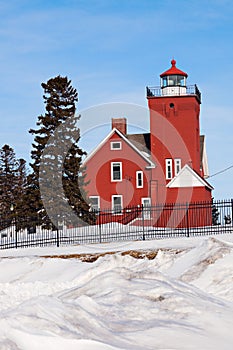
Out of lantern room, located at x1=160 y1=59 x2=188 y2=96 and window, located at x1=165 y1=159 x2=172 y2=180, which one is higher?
lantern room, located at x1=160 y1=59 x2=188 y2=96

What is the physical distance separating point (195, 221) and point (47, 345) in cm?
3618

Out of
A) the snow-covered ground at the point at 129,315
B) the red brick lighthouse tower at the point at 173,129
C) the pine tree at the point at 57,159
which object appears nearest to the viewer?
the snow-covered ground at the point at 129,315

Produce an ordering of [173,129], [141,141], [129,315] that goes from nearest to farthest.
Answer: [129,315] → [173,129] → [141,141]

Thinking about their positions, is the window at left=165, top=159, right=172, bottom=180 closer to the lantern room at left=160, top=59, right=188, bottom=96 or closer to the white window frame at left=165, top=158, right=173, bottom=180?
the white window frame at left=165, top=158, right=173, bottom=180

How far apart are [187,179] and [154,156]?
5032 millimetres

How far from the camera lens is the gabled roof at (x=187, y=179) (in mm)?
54938

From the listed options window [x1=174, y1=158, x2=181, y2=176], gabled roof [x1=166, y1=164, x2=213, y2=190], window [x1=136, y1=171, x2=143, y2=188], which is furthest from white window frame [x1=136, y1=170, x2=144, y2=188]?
gabled roof [x1=166, y1=164, x2=213, y2=190]

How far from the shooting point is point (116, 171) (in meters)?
60.2

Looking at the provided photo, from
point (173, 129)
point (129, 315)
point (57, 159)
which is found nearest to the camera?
point (129, 315)

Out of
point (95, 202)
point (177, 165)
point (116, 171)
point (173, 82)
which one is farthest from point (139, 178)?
point (173, 82)

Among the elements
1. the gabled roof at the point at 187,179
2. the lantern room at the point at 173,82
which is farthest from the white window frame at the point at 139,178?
the lantern room at the point at 173,82

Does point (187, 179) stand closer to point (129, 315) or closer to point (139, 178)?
point (139, 178)

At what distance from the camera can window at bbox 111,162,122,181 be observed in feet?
197

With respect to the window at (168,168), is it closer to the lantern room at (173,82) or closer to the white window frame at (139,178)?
the white window frame at (139,178)
